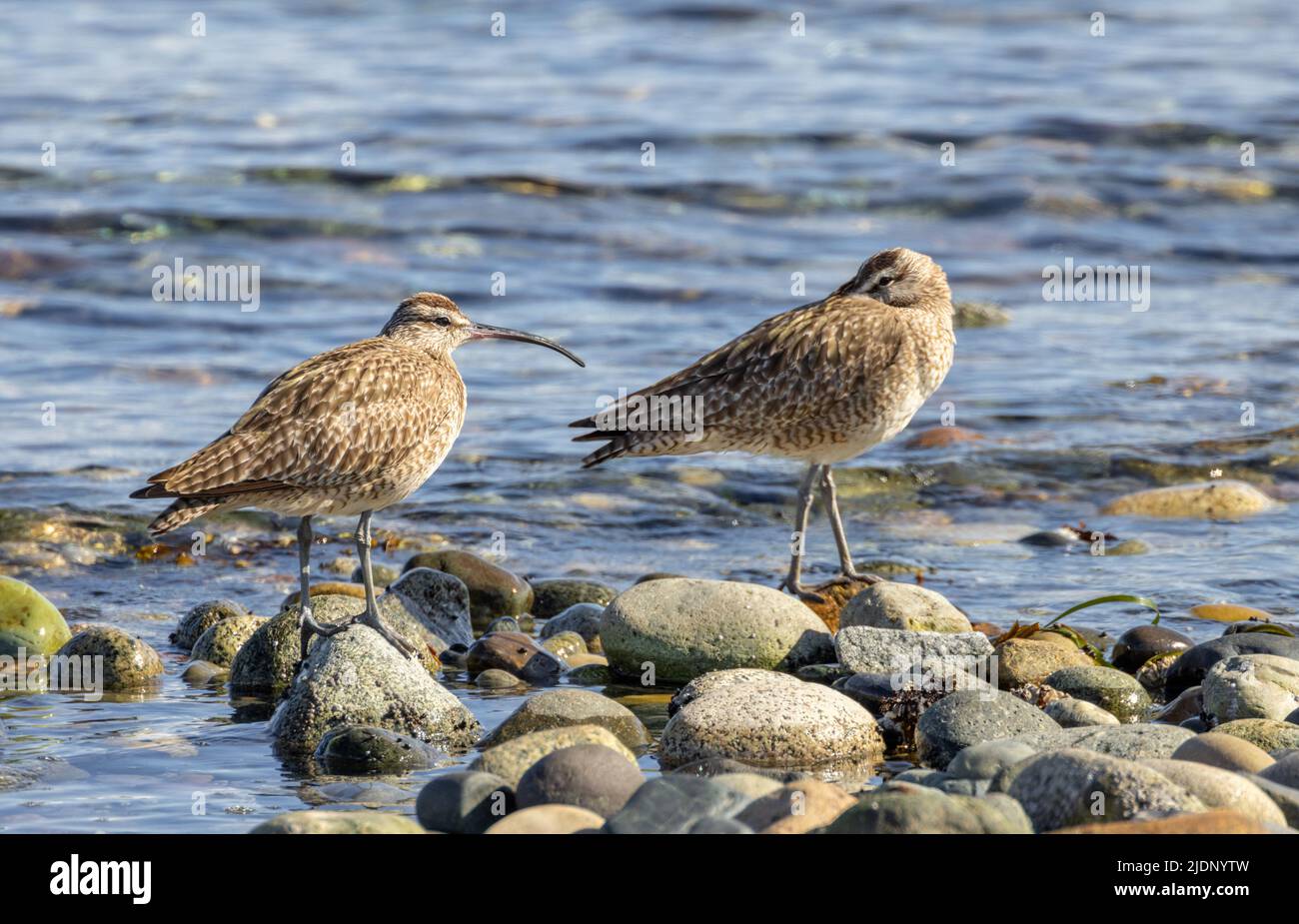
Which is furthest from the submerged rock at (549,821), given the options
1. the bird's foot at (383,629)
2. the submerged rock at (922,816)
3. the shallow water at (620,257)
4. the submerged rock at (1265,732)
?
the submerged rock at (1265,732)

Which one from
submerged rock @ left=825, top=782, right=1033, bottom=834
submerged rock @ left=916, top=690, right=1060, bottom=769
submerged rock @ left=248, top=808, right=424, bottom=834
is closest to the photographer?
submerged rock @ left=825, top=782, right=1033, bottom=834

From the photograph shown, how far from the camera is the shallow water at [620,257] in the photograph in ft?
38.7

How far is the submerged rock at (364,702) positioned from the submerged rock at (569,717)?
0.21 metres

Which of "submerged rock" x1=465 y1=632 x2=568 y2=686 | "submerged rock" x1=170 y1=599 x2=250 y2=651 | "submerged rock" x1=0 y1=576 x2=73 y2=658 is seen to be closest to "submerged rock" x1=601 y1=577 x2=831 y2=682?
"submerged rock" x1=465 y1=632 x2=568 y2=686

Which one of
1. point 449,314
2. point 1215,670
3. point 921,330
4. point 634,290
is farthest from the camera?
point 634,290

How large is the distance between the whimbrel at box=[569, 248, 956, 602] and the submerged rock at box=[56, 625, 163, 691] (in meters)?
3.18

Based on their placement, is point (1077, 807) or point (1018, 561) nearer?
point (1077, 807)

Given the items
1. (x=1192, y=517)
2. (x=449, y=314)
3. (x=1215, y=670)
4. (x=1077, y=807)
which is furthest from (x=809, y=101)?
(x=1077, y=807)

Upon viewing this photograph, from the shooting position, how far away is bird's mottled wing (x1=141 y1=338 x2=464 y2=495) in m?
9.03

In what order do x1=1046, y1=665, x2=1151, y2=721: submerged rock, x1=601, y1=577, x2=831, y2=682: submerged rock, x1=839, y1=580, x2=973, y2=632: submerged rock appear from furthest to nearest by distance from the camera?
x1=839, y1=580, x2=973, y2=632: submerged rock < x1=601, y1=577, x2=831, y2=682: submerged rock < x1=1046, y1=665, x2=1151, y2=721: submerged rock

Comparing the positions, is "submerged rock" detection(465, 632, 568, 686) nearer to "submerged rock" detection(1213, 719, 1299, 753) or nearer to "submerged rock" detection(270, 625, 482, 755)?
"submerged rock" detection(270, 625, 482, 755)

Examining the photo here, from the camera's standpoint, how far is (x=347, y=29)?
108 feet

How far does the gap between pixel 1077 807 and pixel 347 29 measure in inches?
1140
